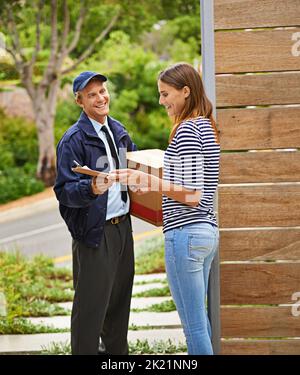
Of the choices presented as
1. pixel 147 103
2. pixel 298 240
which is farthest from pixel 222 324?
pixel 147 103

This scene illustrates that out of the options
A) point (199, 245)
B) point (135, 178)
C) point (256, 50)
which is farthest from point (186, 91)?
point (256, 50)

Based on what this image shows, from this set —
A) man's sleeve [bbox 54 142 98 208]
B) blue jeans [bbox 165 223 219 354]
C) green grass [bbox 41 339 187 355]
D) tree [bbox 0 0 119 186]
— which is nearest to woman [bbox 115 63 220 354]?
blue jeans [bbox 165 223 219 354]

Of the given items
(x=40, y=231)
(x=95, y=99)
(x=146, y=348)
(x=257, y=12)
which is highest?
(x=257, y=12)

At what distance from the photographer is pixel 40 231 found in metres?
11.1

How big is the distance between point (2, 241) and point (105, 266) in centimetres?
781

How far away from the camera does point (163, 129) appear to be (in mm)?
12742

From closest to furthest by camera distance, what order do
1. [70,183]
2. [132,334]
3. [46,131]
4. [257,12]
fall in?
[70,183] → [257,12] → [132,334] → [46,131]

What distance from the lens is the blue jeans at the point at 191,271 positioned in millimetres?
3010

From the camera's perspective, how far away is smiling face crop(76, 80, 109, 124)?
3.33 metres

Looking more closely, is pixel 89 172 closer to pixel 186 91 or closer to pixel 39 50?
pixel 186 91

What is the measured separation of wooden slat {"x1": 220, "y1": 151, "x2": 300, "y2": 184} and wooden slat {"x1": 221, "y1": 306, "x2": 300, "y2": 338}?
59 centimetres

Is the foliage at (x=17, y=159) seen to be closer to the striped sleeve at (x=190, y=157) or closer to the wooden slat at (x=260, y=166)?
the wooden slat at (x=260, y=166)

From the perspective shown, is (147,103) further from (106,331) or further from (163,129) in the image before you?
(106,331)

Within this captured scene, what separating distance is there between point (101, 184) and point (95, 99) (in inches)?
17.2
